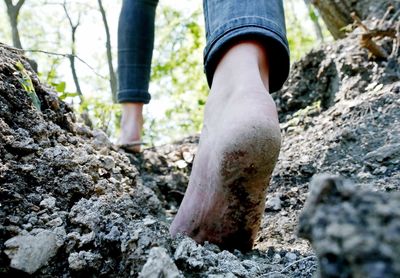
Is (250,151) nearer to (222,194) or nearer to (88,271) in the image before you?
(222,194)

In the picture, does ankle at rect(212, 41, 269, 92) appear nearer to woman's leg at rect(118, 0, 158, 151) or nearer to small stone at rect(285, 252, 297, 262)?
small stone at rect(285, 252, 297, 262)

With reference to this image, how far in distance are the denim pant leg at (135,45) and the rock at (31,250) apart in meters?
1.38

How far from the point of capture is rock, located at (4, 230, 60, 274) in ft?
2.11

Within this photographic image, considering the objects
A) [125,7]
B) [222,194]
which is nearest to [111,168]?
[222,194]

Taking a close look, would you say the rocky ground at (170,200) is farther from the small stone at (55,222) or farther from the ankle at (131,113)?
the ankle at (131,113)

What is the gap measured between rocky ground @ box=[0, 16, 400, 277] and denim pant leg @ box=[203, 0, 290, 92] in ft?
Result: 1.28

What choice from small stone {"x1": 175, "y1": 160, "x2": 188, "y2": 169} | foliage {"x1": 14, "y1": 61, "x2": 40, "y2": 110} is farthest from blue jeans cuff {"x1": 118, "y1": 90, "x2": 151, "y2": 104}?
foliage {"x1": 14, "y1": 61, "x2": 40, "y2": 110}

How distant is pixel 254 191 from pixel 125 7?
1.46 metres

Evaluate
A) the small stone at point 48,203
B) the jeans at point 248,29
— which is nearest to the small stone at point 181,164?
the jeans at point 248,29

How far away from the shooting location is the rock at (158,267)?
54 cm

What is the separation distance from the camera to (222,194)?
90 cm

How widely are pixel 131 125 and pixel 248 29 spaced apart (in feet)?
3.62

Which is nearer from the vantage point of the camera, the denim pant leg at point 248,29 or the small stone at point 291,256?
the small stone at point 291,256

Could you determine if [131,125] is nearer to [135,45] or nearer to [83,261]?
[135,45]
